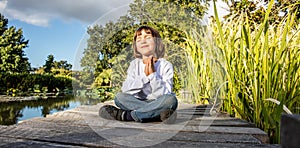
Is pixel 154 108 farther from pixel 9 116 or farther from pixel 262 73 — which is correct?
pixel 9 116

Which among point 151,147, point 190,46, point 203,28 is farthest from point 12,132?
point 190,46

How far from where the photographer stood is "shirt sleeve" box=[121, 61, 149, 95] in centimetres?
156

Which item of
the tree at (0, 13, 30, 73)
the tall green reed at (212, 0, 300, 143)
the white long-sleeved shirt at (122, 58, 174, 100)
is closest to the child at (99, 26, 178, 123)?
the white long-sleeved shirt at (122, 58, 174, 100)

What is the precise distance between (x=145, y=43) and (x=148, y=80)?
231 millimetres

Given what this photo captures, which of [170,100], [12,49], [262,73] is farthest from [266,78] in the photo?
[12,49]

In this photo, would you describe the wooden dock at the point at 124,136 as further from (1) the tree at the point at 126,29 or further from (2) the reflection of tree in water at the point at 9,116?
(2) the reflection of tree in water at the point at 9,116

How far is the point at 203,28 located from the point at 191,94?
2.55 ft

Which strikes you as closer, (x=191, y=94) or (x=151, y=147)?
(x=151, y=147)

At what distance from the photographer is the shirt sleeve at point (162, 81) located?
1531 millimetres

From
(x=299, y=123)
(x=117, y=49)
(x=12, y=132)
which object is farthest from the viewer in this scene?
(x=117, y=49)

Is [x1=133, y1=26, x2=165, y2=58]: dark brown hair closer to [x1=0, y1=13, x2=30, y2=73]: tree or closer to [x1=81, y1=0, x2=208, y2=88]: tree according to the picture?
[x1=81, y1=0, x2=208, y2=88]: tree

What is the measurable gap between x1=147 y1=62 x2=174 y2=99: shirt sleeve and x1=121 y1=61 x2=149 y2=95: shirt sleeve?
50 mm

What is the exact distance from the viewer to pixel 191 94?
8.32ft

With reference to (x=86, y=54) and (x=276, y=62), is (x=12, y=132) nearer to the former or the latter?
(x=86, y=54)
